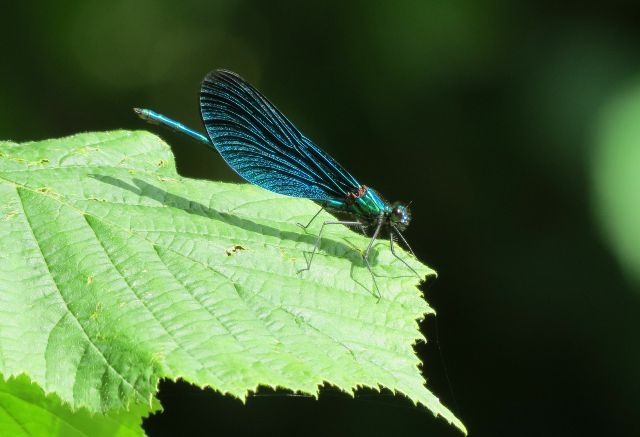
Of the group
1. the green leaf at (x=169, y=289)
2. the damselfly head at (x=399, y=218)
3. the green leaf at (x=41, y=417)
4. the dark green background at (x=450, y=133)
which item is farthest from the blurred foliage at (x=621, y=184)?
the green leaf at (x=41, y=417)

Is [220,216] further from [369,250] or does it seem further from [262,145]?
[262,145]

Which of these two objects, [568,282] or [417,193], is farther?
[417,193]

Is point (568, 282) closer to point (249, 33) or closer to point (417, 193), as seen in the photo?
Answer: point (417, 193)

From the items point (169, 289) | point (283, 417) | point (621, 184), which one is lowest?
point (283, 417)

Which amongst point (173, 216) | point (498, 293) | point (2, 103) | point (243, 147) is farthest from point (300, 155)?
point (2, 103)

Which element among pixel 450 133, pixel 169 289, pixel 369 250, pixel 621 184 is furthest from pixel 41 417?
pixel 450 133

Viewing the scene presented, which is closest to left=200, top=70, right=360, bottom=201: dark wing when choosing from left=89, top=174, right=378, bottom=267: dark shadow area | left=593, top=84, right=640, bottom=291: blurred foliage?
left=89, top=174, right=378, bottom=267: dark shadow area
